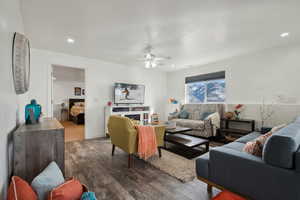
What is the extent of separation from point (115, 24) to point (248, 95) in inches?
153

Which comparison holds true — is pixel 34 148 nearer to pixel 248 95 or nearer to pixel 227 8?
pixel 227 8

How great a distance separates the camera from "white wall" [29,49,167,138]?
11.3ft

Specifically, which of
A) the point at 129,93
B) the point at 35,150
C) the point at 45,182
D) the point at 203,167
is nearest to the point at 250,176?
the point at 203,167

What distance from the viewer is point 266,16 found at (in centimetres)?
208

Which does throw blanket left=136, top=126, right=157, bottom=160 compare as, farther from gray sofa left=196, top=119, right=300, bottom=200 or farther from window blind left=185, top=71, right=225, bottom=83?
window blind left=185, top=71, right=225, bottom=83

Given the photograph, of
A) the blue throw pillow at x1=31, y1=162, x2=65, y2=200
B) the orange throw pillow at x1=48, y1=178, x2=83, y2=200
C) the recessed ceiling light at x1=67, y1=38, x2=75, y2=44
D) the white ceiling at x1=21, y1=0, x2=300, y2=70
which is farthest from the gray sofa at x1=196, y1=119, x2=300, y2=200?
the recessed ceiling light at x1=67, y1=38, x2=75, y2=44

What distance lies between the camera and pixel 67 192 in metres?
0.95

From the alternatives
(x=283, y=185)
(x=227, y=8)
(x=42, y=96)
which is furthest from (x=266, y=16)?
(x=42, y=96)

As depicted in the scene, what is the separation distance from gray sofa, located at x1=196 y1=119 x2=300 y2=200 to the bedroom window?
11.1 feet

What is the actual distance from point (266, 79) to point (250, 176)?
3.27 metres

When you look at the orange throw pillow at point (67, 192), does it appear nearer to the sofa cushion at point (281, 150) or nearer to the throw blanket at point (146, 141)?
the throw blanket at point (146, 141)

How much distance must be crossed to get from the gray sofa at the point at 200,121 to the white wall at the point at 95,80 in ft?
5.50

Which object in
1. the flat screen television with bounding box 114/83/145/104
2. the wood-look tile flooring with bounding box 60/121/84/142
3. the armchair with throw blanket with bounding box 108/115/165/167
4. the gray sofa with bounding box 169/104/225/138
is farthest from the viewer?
the flat screen television with bounding box 114/83/145/104

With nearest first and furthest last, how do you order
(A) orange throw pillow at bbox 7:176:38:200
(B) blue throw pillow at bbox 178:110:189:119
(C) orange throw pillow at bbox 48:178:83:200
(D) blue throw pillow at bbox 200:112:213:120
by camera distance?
(A) orange throw pillow at bbox 7:176:38:200, (C) orange throw pillow at bbox 48:178:83:200, (D) blue throw pillow at bbox 200:112:213:120, (B) blue throw pillow at bbox 178:110:189:119
